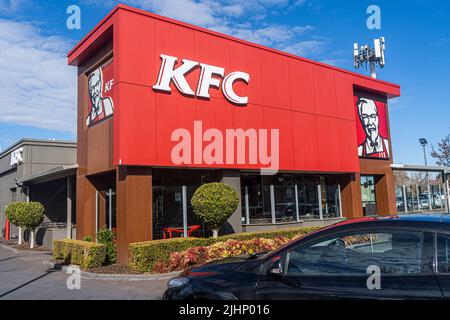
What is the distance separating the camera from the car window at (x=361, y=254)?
3.44 m

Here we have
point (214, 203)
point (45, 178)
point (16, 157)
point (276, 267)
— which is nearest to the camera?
point (276, 267)

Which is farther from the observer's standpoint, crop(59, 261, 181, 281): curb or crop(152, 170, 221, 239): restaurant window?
crop(152, 170, 221, 239): restaurant window

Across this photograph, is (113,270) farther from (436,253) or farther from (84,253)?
(436,253)

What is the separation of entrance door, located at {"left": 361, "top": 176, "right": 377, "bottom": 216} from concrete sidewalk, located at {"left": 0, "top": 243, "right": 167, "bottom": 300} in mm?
14745

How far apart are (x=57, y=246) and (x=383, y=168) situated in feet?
54.5

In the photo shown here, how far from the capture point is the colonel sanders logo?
1316cm

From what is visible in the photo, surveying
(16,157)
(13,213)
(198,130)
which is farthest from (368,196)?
(16,157)

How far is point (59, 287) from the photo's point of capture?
885 centimetres

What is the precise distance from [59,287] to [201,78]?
7866 millimetres

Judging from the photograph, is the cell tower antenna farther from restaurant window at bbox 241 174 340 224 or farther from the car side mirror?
the car side mirror
